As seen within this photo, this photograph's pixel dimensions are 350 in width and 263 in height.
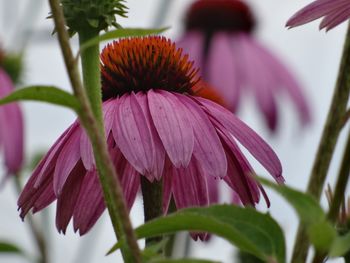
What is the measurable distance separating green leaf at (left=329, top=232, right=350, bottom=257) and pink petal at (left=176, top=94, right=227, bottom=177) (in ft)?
0.69

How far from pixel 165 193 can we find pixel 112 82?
0.37ft

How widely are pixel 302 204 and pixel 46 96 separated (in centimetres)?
16

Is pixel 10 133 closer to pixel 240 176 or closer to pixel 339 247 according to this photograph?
pixel 240 176

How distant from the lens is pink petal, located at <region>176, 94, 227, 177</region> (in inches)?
30.5

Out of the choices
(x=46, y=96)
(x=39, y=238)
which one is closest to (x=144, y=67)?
(x=46, y=96)

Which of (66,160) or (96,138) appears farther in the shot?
(66,160)

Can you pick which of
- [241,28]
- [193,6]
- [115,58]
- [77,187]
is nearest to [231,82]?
[241,28]

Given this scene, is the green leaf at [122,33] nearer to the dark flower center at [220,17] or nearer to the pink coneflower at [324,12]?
the pink coneflower at [324,12]

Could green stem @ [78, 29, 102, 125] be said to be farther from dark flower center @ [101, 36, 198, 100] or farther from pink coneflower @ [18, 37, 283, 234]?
dark flower center @ [101, 36, 198, 100]

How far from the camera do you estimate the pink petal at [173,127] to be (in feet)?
2.53

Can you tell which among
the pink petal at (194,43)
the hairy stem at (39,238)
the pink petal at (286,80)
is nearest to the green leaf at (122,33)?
the hairy stem at (39,238)

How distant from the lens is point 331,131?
777 mm

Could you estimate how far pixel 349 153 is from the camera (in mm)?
707

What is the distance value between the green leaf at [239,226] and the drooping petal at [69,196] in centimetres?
22
